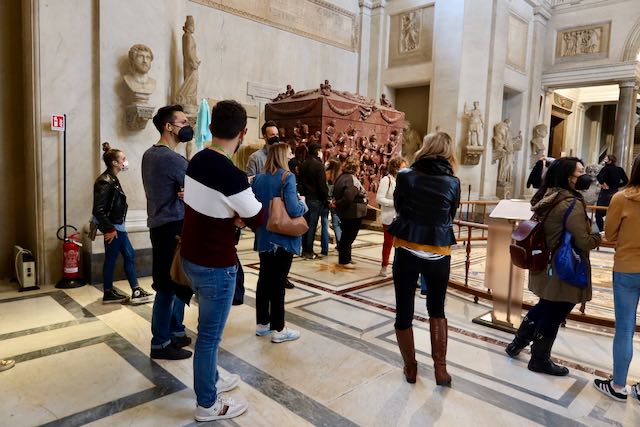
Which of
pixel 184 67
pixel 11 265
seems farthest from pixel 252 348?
pixel 184 67

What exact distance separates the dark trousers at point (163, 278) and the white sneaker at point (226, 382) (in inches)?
24.0

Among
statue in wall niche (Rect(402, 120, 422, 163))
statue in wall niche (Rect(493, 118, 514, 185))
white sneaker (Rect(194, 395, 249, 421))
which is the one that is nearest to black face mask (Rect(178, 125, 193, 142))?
white sneaker (Rect(194, 395, 249, 421))

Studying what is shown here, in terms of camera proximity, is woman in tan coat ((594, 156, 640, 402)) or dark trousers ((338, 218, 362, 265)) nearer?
woman in tan coat ((594, 156, 640, 402))

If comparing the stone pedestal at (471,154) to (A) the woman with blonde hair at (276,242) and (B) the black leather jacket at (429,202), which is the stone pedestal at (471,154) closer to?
(A) the woman with blonde hair at (276,242)

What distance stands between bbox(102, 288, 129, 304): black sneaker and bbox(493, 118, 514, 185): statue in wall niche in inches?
433

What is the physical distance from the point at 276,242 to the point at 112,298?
211 centimetres

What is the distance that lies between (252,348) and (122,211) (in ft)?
6.55

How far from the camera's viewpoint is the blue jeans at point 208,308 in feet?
7.58

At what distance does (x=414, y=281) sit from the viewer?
9.55 ft

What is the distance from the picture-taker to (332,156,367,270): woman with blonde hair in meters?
5.99

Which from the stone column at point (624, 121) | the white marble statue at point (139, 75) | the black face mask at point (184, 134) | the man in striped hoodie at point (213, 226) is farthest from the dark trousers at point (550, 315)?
the stone column at point (624, 121)

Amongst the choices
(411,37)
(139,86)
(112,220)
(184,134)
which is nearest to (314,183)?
(139,86)

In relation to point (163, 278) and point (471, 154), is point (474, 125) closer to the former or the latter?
point (471, 154)

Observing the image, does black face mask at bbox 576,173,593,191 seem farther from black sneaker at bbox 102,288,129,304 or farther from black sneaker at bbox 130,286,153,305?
black sneaker at bbox 102,288,129,304
